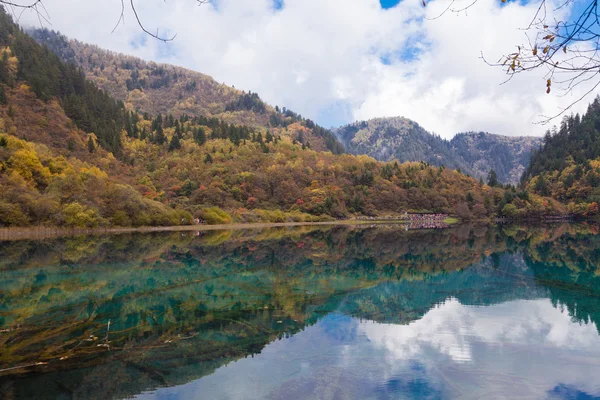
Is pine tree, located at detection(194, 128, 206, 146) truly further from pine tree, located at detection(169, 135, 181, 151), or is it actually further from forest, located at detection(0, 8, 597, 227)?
pine tree, located at detection(169, 135, 181, 151)

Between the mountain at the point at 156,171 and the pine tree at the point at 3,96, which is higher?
the pine tree at the point at 3,96

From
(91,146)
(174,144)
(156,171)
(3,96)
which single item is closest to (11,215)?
(91,146)

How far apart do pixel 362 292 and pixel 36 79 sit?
277 feet

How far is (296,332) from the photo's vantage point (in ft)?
33.8

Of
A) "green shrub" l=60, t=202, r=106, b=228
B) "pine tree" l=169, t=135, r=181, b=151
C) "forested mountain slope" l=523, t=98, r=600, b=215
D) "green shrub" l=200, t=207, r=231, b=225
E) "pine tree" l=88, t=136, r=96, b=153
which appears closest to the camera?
"green shrub" l=60, t=202, r=106, b=228

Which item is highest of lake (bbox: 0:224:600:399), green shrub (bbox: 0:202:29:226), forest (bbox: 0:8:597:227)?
forest (bbox: 0:8:597:227)

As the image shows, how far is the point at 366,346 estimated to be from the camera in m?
9.37

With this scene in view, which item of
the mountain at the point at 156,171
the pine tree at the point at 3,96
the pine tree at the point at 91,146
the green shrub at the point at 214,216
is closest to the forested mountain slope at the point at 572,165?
the mountain at the point at 156,171

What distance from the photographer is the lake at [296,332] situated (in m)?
7.27

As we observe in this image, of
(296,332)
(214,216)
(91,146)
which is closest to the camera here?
(296,332)

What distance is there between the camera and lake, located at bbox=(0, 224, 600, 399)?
7.27 metres

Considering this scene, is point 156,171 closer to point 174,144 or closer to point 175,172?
point 175,172

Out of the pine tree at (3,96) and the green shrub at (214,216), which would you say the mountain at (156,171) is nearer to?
the green shrub at (214,216)

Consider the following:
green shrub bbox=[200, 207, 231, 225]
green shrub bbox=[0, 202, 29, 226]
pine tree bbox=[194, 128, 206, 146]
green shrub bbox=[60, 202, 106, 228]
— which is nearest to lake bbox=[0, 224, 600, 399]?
green shrub bbox=[0, 202, 29, 226]
